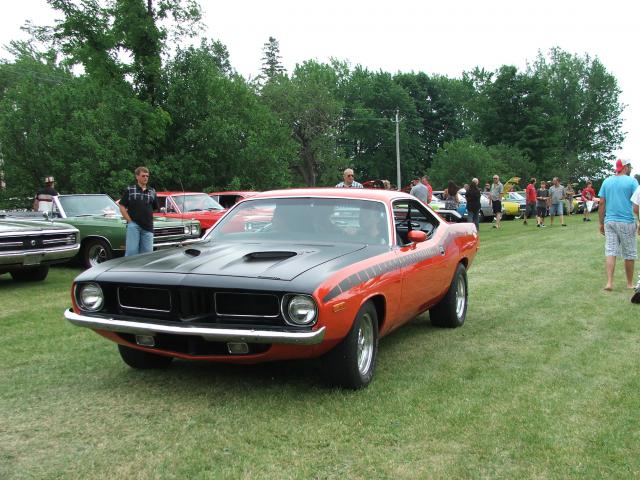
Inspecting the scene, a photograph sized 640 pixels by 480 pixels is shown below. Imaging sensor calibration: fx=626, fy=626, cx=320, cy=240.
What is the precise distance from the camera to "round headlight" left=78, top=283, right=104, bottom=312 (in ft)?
14.6

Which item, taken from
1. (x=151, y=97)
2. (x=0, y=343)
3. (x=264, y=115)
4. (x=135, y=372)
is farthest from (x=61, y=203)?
(x=264, y=115)

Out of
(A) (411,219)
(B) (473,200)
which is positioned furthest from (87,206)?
(B) (473,200)

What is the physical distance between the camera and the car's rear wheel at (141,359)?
4879 millimetres

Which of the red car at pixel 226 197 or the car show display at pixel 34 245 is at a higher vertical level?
the red car at pixel 226 197

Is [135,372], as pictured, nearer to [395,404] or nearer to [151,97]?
[395,404]

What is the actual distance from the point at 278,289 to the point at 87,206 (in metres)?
9.68

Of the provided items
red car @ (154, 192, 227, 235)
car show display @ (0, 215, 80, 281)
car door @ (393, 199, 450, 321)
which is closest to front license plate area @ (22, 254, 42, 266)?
car show display @ (0, 215, 80, 281)

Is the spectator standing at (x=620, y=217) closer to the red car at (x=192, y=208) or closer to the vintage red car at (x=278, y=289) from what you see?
the vintage red car at (x=278, y=289)

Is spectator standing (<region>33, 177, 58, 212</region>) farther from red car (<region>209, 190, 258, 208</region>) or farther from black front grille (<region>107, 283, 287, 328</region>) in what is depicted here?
black front grille (<region>107, 283, 287, 328</region>)

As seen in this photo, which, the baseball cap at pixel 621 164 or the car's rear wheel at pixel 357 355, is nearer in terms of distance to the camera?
the car's rear wheel at pixel 357 355

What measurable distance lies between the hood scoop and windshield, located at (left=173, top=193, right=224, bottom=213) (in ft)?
32.1

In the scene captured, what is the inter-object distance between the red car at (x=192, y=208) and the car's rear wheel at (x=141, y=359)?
8742mm

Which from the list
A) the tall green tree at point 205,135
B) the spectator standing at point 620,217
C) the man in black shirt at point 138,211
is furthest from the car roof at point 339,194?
the tall green tree at point 205,135

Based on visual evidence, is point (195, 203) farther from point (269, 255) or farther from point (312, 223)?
point (269, 255)
